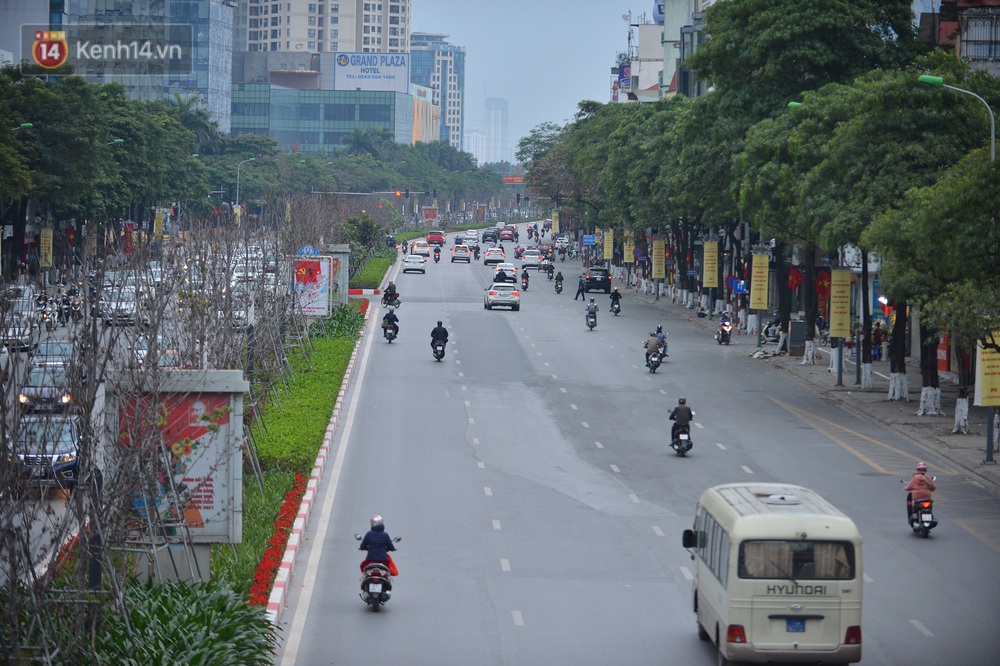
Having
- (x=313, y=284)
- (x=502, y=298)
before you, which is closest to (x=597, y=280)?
(x=502, y=298)

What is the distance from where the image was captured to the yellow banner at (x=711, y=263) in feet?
214

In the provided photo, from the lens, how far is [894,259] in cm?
3416

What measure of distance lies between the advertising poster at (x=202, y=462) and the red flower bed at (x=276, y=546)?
652 millimetres

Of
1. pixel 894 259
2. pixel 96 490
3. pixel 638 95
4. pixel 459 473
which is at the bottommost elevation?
pixel 459 473

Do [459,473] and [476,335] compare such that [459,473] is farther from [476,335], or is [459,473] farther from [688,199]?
[688,199]

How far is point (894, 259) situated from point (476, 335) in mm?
26855

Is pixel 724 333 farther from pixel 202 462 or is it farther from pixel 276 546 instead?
pixel 202 462

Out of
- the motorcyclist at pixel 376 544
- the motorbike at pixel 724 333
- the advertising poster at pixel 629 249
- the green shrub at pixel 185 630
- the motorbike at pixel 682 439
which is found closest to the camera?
the green shrub at pixel 185 630

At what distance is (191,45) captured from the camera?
605 ft

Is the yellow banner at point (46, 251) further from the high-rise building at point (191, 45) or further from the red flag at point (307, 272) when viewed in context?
the high-rise building at point (191, 45)

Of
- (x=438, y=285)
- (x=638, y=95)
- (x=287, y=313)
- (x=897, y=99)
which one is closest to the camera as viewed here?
(x=897, y=99)

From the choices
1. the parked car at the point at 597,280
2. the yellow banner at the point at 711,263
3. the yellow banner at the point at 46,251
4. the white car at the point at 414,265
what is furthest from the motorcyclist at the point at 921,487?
the white car at the point at 414,265

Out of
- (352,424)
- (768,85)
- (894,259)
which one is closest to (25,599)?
(352,424)

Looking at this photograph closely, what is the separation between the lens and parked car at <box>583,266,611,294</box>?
86625mm
